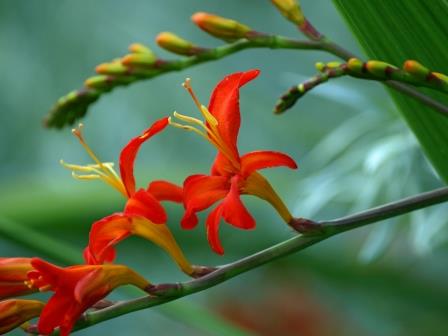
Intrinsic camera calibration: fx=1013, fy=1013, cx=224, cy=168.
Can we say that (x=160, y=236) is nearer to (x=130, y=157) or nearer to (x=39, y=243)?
(x=130, y=157)

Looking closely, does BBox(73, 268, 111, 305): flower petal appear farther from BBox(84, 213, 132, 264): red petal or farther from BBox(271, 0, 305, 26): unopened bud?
BBox(271, 0, 305, 26): unopened bud

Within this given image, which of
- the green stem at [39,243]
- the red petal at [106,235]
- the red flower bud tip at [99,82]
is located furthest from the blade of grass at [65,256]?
the red petal at [106,235]

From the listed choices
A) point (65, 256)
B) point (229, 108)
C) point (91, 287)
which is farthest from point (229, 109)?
point (65, 256)

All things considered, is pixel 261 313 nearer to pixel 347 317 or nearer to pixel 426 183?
pixel 347 317

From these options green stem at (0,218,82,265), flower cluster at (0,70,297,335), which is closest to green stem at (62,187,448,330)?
flower cluster at (0,70,297,335)

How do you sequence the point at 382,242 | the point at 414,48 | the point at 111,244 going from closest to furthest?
the point at 111,244, the point at 414,48, the point at 382,242

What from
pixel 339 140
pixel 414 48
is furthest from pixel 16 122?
pixel 414 48

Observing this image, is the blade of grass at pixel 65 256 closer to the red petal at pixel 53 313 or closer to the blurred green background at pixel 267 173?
the blurred green background at pixel 267 173
